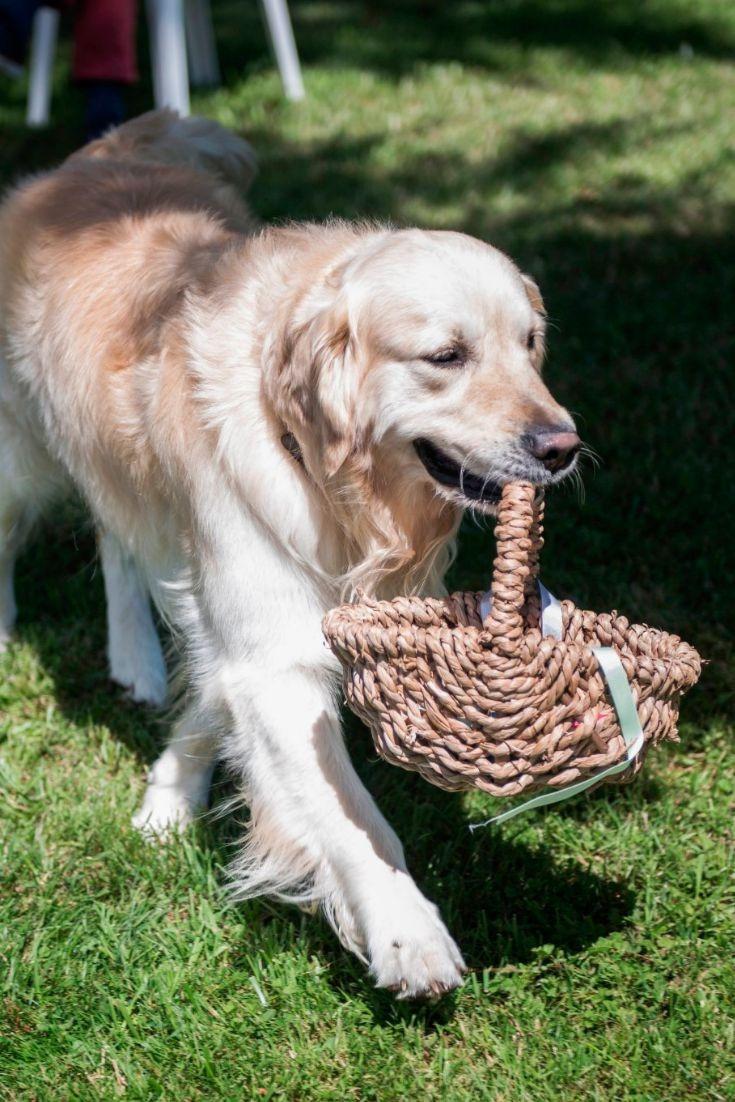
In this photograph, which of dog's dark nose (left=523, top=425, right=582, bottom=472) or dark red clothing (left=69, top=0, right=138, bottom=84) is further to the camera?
dark red clothing (left=69, top=0, right=138, bottom=84)

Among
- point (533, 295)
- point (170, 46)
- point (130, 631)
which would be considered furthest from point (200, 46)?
point (533, 295)

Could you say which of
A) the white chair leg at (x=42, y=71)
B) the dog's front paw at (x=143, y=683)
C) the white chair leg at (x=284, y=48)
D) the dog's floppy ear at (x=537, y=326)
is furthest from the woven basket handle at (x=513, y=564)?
the white chair leg at (x=42, y=71)

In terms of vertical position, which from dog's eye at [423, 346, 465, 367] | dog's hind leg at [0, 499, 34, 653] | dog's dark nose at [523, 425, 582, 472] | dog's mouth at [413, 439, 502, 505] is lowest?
dog's hind leg at [0, 499, 34, 653]

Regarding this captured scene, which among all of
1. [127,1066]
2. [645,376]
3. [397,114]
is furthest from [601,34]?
[127,1066]

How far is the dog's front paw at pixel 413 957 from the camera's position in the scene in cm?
254

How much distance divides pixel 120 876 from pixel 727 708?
1.78 m

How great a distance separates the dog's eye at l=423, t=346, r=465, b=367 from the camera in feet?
8.80

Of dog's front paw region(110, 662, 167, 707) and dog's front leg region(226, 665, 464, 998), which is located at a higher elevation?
dog's front leg region(226, 665, 464, 998)

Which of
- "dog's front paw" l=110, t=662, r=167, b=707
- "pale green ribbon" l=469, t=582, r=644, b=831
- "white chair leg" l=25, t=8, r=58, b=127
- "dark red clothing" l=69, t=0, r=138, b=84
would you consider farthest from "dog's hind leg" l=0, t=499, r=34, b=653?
"white chair leg" l=25, t=8, r=58, b=127

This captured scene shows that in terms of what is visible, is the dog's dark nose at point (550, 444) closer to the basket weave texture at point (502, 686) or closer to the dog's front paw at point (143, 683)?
the basket weave texture at point (502, 686)

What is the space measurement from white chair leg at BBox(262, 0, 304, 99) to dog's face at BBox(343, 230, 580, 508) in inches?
212

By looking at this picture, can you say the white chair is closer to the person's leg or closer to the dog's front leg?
the person's leg

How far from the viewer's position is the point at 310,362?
2.67 meters

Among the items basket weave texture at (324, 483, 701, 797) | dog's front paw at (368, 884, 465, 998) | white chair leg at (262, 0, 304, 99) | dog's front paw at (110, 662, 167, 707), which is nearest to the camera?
basket weave texture at (324, 483, 701, 797)
